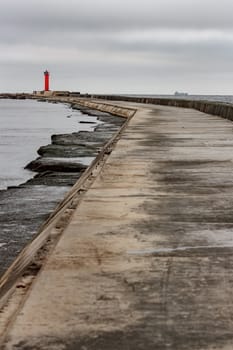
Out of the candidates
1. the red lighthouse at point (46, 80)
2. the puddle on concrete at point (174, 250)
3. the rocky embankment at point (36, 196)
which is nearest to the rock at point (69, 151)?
the rocky embankment at point (36, 196)

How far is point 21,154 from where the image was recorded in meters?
17.5

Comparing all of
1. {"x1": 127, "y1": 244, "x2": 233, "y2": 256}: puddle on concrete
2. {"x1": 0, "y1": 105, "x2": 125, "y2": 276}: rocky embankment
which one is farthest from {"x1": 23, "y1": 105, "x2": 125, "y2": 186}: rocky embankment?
{"x1": 127, "y1": 244, "x2": 233, "y2": 256}: puddle on concrete

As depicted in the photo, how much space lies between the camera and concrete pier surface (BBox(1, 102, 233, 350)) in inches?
91.8

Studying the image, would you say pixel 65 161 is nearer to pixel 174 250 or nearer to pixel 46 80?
pixel 174 250

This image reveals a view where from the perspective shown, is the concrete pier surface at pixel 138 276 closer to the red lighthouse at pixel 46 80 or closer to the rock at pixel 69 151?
the rock at pixel 69 151

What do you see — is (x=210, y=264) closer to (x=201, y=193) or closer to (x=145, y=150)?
(x=201, y=193)

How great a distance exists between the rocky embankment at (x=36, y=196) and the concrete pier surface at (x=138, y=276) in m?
0.79

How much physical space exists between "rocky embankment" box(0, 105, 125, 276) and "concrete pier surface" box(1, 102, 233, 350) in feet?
2.59

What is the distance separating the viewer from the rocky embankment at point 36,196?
5637mm

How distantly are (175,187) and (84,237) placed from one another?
2101mm

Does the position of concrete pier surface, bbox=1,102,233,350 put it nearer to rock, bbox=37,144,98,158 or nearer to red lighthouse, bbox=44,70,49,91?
rock, bbox=37,144,98,158

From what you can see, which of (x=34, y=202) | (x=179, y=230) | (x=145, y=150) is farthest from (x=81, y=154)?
(x=179, y=230)

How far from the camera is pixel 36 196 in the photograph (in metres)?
8.04

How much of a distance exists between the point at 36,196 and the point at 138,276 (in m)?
5.11
